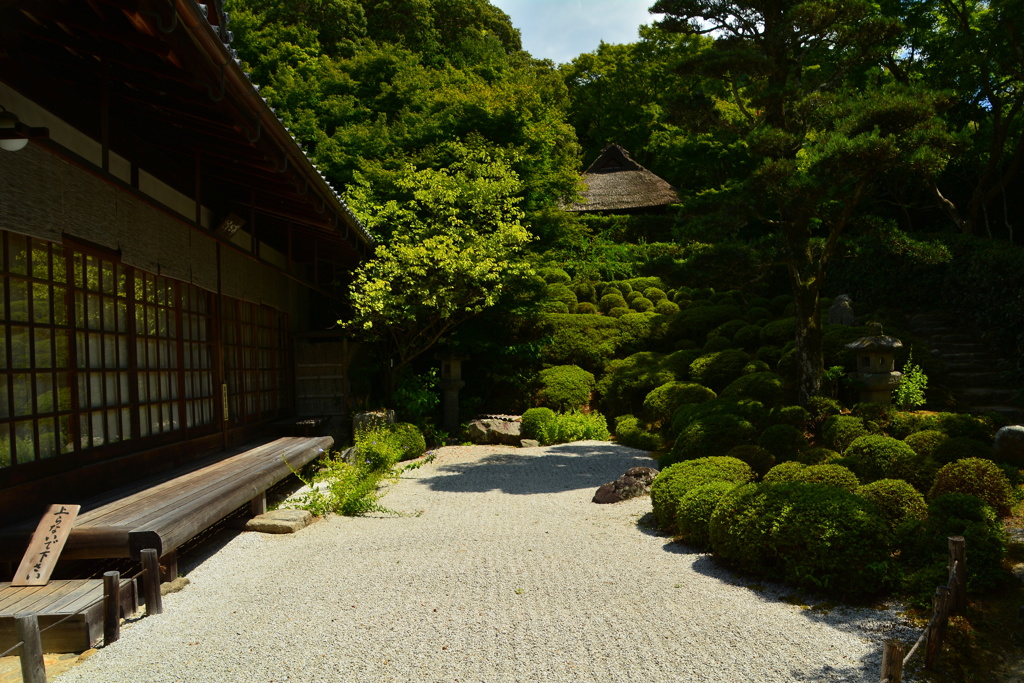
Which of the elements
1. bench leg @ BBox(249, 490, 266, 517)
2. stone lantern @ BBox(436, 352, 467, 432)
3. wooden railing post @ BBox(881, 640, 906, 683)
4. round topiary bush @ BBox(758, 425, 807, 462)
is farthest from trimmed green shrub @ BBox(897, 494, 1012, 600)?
stone lantern @ BBox(436, 352, 467, 432)

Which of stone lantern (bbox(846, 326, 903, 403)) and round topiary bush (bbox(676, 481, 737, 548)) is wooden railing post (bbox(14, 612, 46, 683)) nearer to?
round topiary bush (bbox(676, 481, 737, 548))

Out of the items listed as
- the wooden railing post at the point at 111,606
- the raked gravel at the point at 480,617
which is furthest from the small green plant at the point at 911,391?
the wooden railing post at the point at 111,606

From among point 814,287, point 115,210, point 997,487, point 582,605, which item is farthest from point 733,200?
point 115,210

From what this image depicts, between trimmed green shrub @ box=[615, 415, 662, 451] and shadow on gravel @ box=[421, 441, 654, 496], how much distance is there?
222mm

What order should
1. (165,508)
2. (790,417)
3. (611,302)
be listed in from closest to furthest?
(165,508)
(790,417)
(611,302)

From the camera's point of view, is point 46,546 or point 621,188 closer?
point 46,546

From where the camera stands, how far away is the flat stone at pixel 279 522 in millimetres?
6039

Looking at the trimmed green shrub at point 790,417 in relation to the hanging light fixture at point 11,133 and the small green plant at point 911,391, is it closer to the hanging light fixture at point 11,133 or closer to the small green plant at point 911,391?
the small green plant at point 911,391

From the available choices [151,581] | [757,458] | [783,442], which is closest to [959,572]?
[757,458]

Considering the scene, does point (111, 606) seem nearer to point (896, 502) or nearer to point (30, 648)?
point (30, 648)

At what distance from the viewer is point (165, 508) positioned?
4.54 meters

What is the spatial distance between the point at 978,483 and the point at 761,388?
16.7 ft

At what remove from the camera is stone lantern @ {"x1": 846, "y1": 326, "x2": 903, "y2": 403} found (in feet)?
29.8

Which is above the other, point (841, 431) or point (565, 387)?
point (565, 387)
